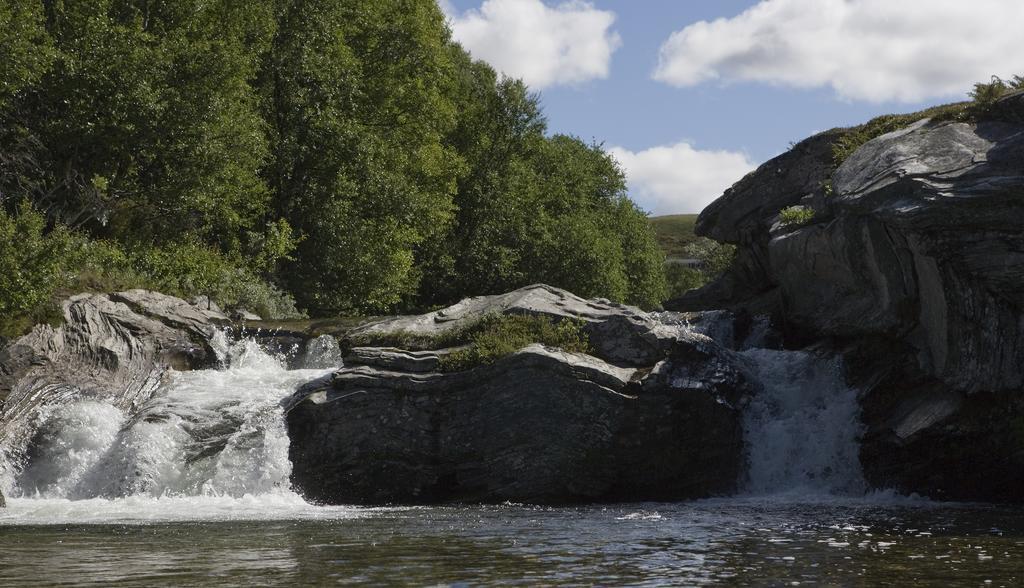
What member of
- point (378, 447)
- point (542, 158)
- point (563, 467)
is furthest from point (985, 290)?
point (542, 158)

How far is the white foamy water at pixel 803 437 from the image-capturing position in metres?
24.5

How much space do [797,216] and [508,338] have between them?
11.6 meters

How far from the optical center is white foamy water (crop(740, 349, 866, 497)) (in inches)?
966

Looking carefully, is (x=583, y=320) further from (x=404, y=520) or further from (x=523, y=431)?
(x=404, y=520)

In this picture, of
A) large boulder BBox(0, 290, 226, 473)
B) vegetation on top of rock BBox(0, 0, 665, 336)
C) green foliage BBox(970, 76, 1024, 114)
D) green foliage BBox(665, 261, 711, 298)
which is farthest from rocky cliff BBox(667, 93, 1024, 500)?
green foliage BBox(665, 261, 711, 298)

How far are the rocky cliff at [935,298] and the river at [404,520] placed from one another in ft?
3.80

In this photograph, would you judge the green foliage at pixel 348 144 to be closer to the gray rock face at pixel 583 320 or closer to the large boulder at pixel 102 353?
the large boulder at pixel 102 353

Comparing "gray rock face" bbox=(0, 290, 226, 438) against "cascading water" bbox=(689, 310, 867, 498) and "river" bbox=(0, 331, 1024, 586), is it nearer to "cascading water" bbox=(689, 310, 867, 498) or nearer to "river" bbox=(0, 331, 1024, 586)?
"river" bbox=(0, 331, 1024, 586)

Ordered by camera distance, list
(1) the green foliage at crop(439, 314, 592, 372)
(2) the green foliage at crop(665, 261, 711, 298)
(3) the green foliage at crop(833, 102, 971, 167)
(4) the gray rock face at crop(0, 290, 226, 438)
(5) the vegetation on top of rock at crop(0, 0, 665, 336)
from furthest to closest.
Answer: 1. (2) the green foliage at crop(665, 261, 711, 298)
2. (5) the vegetation on top of rock at crop(0, 0, 665, 336)
3. (3) the green foliage at crop(833, 102, 971, 167)
4. (4) the gray rock face at crop(0, 290, 226, 438)
5. (1) the green foliage at crop(439, 314, 592, 372)

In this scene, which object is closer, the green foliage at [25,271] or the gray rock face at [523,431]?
the gray rock face at [523,431]

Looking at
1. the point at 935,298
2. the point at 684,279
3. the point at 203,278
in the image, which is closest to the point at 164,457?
the point at 203,278

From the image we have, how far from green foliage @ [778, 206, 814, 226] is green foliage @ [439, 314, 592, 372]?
29.6ft

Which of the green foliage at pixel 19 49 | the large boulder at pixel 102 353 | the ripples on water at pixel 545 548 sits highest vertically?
the green foliage at pixel 19 49

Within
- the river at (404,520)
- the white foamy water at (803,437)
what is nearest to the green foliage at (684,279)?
the white foamy water at (803,437)
